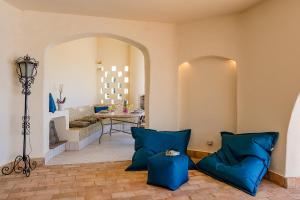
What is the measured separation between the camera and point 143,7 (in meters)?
3.84

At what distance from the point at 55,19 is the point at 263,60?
3.56 metres

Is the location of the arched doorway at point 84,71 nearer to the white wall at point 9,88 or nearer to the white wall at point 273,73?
the white wall at point 9,88

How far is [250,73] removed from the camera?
13.1ft

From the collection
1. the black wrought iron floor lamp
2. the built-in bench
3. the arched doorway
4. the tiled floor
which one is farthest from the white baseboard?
the black wrought iron floor lamp

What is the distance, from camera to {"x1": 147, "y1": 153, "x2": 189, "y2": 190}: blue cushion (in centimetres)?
309

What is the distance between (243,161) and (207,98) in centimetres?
154

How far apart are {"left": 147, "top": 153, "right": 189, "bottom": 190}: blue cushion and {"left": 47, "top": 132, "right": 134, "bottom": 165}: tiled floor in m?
1.51

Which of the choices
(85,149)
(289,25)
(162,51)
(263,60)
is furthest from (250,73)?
(85,149)

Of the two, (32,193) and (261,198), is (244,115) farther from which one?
(32,193)

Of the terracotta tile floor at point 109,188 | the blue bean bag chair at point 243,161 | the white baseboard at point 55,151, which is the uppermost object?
the blue bean bag chair at point 243,161

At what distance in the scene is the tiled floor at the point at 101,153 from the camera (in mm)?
4555

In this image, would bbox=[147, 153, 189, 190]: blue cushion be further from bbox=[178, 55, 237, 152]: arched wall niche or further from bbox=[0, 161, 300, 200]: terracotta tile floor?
bbox=[178, 55, 237, 152]: arched wall niche

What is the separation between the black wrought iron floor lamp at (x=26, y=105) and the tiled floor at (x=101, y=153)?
543 millimetres

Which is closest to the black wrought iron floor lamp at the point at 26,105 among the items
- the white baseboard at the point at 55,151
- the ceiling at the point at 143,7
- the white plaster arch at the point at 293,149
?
the white baseboard at the point at 55,151
